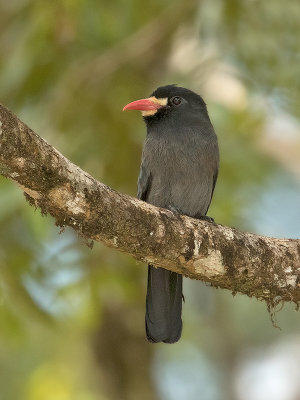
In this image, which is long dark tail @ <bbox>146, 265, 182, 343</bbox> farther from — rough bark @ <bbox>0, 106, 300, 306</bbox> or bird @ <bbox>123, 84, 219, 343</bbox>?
rough bark @ <bbox>0, 106, 300, 306</bbox>

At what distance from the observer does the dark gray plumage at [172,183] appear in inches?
196

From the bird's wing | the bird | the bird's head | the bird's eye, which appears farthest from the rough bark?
the bird's eye

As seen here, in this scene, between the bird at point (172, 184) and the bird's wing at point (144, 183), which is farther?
the bird's wing at point (144, 183)

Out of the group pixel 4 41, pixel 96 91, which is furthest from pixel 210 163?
pixel 4 41

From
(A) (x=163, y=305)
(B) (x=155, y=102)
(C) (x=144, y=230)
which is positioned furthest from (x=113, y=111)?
(C) (x=144, y=230)

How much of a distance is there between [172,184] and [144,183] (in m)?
0.21

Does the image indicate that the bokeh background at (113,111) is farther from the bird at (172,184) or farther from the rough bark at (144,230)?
the rough bark at (144,230)

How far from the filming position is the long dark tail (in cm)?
491

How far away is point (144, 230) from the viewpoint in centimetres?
387

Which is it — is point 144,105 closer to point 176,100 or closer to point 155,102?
point 155,102

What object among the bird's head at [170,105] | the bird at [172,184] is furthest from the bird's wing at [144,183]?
the bird's head at [170,105]

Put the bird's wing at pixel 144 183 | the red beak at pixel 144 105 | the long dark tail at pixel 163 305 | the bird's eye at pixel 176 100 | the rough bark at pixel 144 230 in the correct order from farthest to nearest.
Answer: the bird's eye at pixel 176 100 → the red beak at pixel 144 105 → the bird's wing at pixel 144 183 → the long dark tail at pixel 163 305 → the rough bark at pixel 144 230

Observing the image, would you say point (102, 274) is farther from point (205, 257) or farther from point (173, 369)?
point (173, 369)

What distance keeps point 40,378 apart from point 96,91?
316cm
